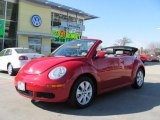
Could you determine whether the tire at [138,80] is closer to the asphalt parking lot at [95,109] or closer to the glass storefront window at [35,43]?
the asphalt parking lot at [95,109]

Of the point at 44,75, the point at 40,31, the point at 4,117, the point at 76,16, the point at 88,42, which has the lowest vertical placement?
the point at 4,117

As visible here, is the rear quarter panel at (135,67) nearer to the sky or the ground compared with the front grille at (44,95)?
nearer to the sky

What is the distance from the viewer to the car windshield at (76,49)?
21.5 ft

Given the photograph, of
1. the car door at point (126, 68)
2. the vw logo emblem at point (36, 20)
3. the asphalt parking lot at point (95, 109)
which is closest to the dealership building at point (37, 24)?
the vw logo emblem at point (36, 20)

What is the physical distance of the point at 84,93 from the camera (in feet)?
19.5

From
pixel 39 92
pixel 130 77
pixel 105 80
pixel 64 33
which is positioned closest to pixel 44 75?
pixel 39 92

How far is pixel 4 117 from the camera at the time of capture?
523 cm

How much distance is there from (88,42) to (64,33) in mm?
24328

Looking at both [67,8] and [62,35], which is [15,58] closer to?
[62,35]

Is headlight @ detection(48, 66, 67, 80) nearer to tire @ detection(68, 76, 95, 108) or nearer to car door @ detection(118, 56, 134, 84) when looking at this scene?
tire @ detection(68, 76, 95, 108)

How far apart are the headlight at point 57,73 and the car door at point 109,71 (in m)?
1.04

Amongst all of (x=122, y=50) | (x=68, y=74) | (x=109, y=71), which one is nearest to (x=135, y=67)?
(x=122, y=50)

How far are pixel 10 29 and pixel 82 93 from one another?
68.2ft

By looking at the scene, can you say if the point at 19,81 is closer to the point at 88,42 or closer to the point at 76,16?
the point at 88,42
